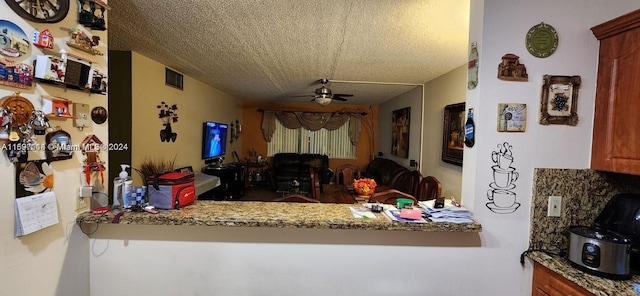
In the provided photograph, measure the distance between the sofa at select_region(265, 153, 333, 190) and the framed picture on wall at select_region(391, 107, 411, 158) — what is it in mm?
1746

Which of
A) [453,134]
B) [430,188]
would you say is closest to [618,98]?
[430,188]

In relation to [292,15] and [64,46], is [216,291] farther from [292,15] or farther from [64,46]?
[292,15]

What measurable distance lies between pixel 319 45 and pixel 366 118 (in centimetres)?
503

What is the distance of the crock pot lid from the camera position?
1.24 metres

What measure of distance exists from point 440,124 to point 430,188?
1185 millimetres

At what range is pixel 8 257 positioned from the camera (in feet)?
3.56

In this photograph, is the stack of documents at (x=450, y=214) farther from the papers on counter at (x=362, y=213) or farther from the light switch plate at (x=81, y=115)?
the light switch plate at (x=81, y=115)

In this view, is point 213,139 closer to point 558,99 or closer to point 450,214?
point 450,214

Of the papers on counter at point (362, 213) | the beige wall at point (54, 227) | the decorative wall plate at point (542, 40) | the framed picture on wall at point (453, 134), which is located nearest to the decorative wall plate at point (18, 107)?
the beige wall at point (54, 227)

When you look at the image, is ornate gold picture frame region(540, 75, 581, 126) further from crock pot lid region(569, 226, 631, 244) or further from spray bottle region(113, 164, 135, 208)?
spray bottle region(113, 164, 135, 208)

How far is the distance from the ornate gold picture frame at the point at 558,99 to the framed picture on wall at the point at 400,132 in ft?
11.7

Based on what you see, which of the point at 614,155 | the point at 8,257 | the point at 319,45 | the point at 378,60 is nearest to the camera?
the point at 8,257

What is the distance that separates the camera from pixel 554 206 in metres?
1.50

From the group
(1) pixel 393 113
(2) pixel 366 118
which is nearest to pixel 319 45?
(1) pixel 393 113
